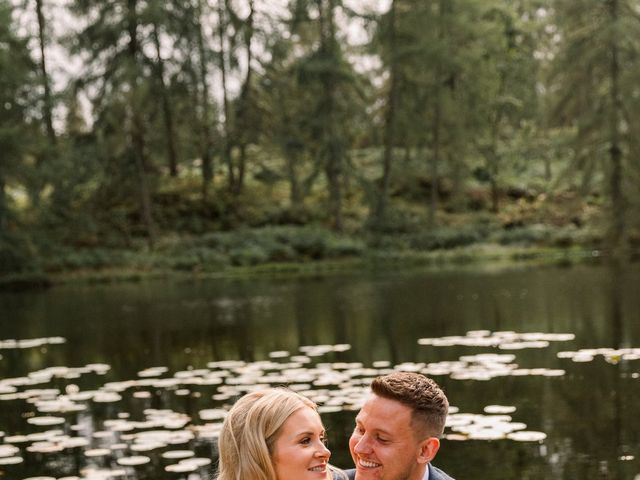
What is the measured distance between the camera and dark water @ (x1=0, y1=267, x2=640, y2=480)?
6703 mm

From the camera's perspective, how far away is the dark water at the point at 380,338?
22.0ft

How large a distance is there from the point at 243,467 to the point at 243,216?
31735 millimetres

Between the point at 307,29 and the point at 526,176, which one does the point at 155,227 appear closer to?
the point at 307,29

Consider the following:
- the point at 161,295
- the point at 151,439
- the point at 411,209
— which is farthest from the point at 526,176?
the point at 151,439

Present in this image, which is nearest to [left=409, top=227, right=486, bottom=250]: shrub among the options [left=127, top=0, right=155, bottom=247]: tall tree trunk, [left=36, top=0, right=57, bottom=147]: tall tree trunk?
[left=127, top=0, right=155, bottom=247]: tall tree trunk

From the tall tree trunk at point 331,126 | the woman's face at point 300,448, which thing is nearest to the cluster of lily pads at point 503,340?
the woman's face at point 300,448

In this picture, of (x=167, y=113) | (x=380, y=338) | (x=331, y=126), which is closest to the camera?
(x=380, y=338)

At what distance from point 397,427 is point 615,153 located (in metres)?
29.8

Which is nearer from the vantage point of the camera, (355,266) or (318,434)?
(318,434)

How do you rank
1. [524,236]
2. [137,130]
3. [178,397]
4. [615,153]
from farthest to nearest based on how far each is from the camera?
[524,236]
[137,130]
[615,153]
[178,397]

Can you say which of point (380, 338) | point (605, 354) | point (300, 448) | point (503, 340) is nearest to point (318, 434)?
point (300, 448)

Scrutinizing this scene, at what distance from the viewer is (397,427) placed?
297 centimetres

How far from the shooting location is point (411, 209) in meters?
36.8

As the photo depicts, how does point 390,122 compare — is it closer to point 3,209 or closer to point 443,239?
point 443,239
